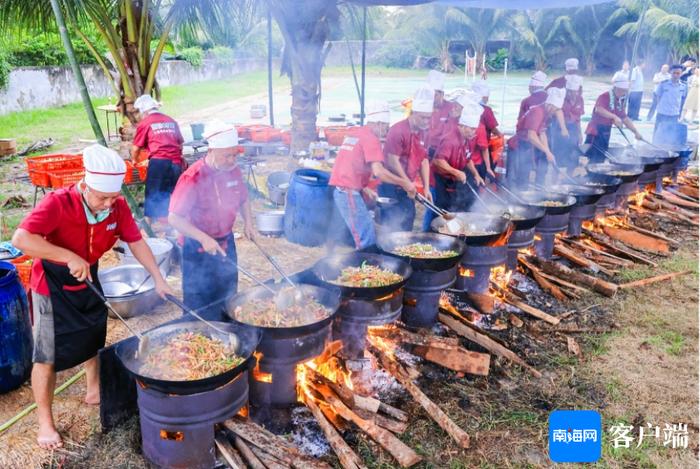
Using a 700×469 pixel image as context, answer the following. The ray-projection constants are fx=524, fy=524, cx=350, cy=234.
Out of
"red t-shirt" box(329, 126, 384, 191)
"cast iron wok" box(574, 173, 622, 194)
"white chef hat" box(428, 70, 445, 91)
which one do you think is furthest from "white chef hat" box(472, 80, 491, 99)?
"red t-shirt" box(329, 126, 384, 191)

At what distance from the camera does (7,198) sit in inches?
400

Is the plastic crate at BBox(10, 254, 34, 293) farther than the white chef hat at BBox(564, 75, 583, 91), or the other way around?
the white chef hat at BBox(564, 75, 583, 91)

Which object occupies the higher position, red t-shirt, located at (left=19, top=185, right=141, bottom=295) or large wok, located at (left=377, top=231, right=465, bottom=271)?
red t-shirt, located at (left=19, top=185, right=141, bottom=295)

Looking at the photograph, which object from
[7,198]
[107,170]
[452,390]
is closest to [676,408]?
[452,390]

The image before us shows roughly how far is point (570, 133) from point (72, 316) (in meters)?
10.4

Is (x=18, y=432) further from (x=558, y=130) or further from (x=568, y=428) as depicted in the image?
(x=558, y=130)

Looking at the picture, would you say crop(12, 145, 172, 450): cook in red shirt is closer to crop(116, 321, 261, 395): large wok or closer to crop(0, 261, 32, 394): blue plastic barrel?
crop(116, 321, 261, 395): large wok

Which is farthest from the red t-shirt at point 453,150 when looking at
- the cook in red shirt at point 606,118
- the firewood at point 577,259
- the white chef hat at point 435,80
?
the cook in red shirt at point 606,118

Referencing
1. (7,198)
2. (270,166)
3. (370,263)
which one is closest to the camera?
(370,263)

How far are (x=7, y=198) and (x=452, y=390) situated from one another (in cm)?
950

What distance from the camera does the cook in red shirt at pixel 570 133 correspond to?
11.1 m

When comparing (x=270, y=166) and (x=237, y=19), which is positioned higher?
(x=237, y=19)

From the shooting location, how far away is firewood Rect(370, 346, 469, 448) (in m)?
4.07

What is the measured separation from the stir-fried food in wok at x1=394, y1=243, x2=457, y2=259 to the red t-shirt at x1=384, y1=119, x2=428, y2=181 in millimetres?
1212
